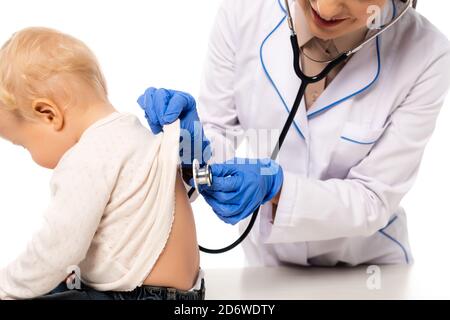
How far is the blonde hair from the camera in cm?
133

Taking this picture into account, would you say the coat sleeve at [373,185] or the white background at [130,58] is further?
the white background at [130,58]

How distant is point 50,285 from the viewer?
133 cm

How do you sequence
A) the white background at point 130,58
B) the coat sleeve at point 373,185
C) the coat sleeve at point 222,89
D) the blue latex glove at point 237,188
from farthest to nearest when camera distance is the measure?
the white background at point 130,58 → the coat sleeve at point 222,89 → the coat sleeve at point 373,185 → the blue latex glove at point 237,188

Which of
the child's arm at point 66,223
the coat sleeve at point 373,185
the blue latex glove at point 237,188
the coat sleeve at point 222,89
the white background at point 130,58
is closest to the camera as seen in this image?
the child's arm at point 66,223

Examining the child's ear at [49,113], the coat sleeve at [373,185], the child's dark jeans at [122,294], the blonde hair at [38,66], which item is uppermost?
the blonde hair at [38,66]

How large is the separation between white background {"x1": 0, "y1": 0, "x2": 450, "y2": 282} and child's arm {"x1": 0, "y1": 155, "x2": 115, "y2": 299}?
0.91m

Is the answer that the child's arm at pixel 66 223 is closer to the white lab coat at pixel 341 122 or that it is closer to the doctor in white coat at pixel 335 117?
the doctor in white coat at pixel 335 117

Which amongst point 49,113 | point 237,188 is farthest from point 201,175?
point 49,113

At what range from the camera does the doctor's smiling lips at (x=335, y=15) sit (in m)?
1.34

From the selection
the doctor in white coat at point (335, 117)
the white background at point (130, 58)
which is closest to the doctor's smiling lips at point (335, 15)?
the doctor in white coat at point (335, 117)

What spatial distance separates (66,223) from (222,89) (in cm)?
63

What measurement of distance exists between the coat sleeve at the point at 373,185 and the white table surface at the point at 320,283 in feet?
0.40

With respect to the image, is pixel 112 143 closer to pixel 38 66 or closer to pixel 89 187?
pixel 89 187
